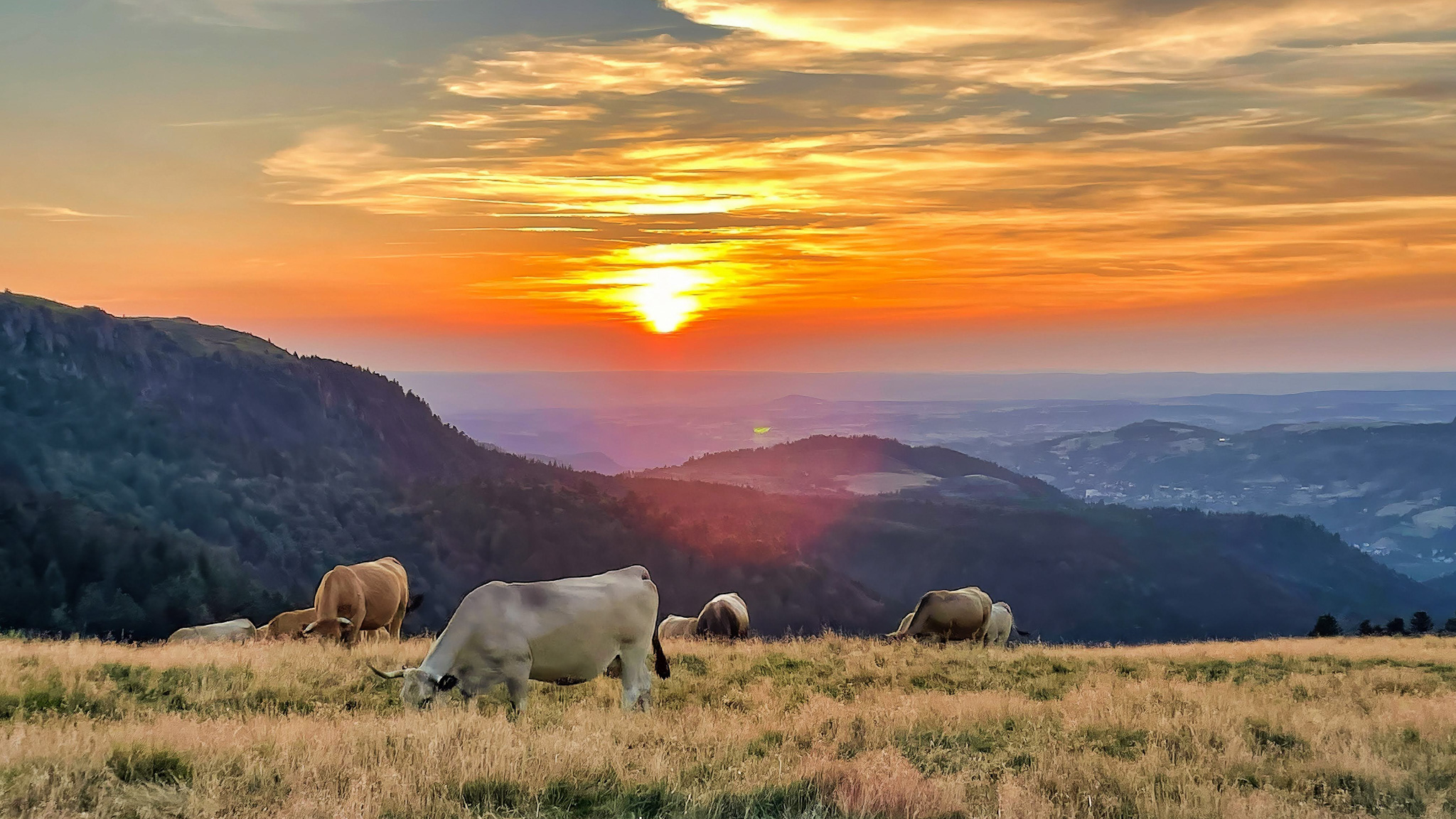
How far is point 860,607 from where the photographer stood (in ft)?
479

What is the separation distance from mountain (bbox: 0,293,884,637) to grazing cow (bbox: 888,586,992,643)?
231 feet

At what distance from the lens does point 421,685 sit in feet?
42.0

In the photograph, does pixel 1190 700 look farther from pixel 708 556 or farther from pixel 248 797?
pixel 708 556

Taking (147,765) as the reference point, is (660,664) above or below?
below

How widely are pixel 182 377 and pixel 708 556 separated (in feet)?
308

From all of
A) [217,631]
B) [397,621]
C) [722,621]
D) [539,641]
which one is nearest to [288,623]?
[397,621]

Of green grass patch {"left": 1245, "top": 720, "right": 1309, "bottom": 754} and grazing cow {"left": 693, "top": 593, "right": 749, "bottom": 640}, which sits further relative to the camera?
grazing cow {"left": 693, "top": 593, "right": 749, "bottom": 640}

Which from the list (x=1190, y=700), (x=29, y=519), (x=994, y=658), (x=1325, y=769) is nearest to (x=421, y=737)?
(x=1325, y=769)

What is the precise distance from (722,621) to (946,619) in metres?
7.15

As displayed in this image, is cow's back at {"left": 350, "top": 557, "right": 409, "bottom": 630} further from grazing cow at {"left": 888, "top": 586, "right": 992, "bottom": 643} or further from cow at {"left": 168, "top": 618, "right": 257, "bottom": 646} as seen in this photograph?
grazing cow at {"left": 888, "top": 586, "right": 992, "bottom": 643}

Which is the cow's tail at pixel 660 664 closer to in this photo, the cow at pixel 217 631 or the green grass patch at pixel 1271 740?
the green grass patch at pixel 1271 740

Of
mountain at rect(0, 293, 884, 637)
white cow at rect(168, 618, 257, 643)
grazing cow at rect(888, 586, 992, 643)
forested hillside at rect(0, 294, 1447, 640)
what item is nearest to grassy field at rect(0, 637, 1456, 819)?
grazing cow at rect(888, 586, 992, 643)

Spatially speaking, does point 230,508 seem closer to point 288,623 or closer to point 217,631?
point 217,631

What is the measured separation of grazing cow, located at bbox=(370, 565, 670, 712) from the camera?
42.9 feet
